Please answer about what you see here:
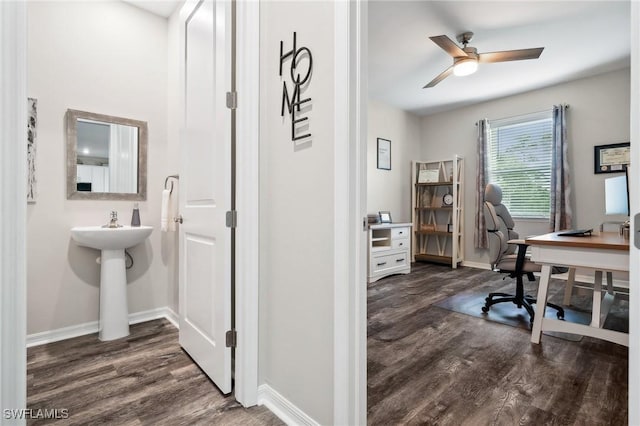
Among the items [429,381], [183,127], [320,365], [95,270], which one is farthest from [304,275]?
[95,270]

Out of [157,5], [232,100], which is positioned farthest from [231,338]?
[157,5]

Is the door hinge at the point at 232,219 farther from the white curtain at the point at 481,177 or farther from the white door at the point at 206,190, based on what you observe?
the white curtain at the point at 481,177

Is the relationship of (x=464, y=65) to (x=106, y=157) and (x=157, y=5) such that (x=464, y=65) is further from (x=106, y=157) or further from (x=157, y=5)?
(x=106, y=157)

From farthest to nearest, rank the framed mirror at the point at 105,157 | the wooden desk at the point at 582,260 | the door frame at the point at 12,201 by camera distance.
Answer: the framed mirror at the point at 105,157
the wooden desk at the point at 582,260
the door frame at the point at 12,201

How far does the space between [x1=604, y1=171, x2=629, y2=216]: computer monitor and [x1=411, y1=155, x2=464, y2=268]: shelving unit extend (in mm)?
2026

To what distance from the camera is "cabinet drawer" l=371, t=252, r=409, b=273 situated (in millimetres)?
4051

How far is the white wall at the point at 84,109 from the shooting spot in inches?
86.4

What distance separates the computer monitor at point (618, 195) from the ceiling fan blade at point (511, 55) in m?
1.27

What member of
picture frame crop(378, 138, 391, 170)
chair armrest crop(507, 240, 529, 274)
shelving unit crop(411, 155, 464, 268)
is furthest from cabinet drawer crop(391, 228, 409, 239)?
chair armrest crop(507, 240, 529, 274)

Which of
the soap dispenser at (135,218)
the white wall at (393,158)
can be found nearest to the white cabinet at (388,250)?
the white wall at (393,158)

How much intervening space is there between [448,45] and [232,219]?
2.38 m

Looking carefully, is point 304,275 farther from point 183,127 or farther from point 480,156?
point 480,156

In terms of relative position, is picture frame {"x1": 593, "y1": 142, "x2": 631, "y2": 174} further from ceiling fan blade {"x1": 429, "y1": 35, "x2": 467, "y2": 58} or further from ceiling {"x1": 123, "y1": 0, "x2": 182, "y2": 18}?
ceiling {"x1": 123, "y1": 0, "x2": 182, "y2": 18}

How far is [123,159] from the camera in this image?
8.32 ft
